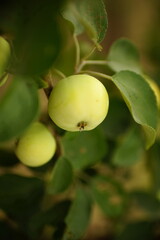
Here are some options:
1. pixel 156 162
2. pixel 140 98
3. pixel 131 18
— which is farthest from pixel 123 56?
pixel 131 18

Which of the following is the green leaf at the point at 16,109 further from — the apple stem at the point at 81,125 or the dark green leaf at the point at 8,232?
the dark green leaf at the point at 8,232

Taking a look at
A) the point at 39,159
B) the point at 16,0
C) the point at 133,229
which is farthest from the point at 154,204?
the point at 16,0

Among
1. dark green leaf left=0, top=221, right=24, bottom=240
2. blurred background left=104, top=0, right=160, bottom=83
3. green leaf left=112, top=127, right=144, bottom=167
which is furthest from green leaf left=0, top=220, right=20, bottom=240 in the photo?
blurred background left=104, top=0, right=160, bottom=83

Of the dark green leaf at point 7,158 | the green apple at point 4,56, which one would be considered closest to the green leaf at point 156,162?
the dark green leaf at point 7,158

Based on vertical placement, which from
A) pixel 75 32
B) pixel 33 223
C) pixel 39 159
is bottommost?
pixel 33 223

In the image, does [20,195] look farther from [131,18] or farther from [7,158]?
[131,18]

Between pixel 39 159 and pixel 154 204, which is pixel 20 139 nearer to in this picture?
pixel 39 159

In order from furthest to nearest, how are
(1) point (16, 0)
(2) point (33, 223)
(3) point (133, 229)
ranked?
(3) point (133, 229) → (2) point (33, 223) → (1) point (16, 0)
